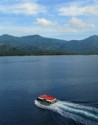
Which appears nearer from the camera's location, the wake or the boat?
the wake

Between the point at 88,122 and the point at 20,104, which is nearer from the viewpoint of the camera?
the point at 88,122

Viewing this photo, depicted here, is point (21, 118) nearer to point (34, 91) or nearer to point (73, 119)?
point (73, 119)

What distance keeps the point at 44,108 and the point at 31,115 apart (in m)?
11.2

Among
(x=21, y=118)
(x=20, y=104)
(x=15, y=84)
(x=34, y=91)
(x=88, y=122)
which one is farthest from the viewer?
(x=15, y=84)

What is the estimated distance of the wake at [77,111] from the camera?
9094cm

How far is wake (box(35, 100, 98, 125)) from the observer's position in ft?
298

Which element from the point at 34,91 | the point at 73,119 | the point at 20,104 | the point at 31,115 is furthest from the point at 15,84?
the point at 73,119

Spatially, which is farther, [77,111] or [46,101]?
[46,101]

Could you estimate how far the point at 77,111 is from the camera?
100000 mm

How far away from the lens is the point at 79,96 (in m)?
126

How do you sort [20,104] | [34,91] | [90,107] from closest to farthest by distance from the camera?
[90,107], [20,104], [34,91]

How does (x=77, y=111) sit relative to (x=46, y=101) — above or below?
below

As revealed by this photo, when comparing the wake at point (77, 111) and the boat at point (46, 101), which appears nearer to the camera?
the wake at point (77, 111)

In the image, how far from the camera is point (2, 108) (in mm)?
110500
